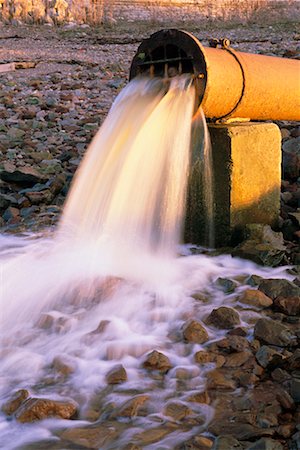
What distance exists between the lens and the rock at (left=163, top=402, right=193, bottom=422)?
2.38 metres

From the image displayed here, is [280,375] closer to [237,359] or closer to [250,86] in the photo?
[237,359]

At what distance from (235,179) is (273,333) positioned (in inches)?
65.3

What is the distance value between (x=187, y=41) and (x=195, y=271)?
1595mm

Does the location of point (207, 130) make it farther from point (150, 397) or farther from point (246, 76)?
point (150, 397)

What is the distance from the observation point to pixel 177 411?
241cm

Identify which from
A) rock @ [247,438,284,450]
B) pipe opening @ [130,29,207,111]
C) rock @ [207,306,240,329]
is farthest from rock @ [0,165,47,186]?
rock @ [247,438,284,450]

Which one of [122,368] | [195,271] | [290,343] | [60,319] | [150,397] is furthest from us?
[195,271]

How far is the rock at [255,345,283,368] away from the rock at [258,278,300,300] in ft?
2.05

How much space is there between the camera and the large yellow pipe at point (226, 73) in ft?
13.1

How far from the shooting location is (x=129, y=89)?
4465mm

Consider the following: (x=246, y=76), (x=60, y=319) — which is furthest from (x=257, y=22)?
(x=60, y=319)

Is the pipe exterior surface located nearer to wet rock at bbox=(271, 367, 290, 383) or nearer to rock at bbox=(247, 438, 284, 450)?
wet rock at bbox=(271, 367, 290, 383)

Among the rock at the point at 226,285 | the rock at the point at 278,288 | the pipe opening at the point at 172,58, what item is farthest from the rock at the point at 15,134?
the rock at the point at 278,288

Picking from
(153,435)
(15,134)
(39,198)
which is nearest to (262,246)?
(153,435)
